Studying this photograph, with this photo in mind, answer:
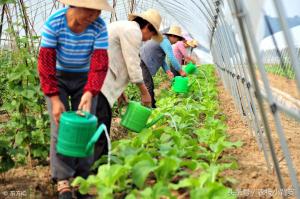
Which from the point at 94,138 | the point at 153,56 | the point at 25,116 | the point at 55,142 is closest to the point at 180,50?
the point at 153,56

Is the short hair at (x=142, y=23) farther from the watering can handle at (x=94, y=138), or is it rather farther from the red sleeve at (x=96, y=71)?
the watering can handle at (x=94, y=138)

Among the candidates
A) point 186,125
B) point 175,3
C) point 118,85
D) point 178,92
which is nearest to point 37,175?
point 118,85

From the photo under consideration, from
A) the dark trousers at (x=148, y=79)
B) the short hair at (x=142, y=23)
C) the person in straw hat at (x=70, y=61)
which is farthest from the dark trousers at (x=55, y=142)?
the dark trousers at (x=148, y=79)

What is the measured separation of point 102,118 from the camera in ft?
12.0

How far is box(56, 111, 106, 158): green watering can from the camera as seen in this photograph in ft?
8.48

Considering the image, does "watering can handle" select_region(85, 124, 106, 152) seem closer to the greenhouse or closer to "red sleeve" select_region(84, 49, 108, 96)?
the greenhouse

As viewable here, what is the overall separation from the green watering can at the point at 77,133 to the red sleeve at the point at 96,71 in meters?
0.30

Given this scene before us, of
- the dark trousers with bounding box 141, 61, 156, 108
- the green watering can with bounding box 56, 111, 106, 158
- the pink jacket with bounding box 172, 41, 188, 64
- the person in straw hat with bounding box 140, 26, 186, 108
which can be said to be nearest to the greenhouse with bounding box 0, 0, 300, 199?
the green watering can with bounding box 56, 111, 106, 158

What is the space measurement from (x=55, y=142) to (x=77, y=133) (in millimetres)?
468

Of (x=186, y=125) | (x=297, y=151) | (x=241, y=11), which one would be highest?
(x=241, y=11)

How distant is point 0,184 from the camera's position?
3490mm

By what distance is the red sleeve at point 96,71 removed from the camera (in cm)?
293

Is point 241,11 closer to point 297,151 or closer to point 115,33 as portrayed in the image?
point 115,33

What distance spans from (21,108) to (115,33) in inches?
36.7
